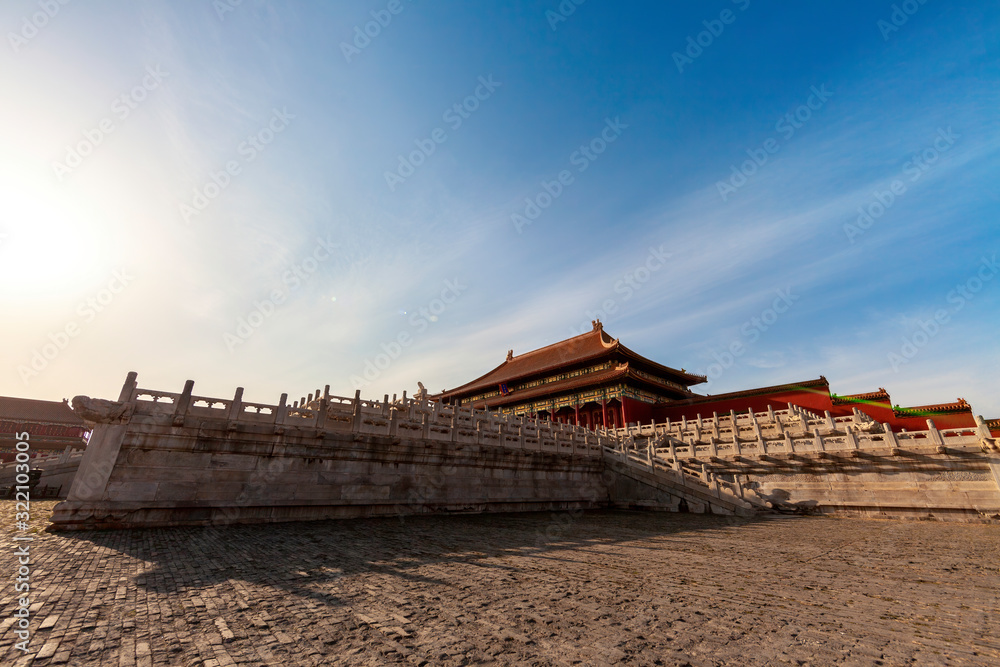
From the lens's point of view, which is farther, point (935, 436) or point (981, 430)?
point (935, 436)

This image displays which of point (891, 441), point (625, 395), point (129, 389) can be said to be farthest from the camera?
point (625, 395)

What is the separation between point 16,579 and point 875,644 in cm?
857

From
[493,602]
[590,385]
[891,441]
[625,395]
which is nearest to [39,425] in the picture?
[590,385]

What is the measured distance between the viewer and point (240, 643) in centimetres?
319

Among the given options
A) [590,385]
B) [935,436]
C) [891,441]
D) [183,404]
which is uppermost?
[590,385]

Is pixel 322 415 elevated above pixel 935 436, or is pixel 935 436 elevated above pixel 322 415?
pixel 935 436

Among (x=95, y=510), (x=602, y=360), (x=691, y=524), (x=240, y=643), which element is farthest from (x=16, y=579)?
(x=602, y=360)

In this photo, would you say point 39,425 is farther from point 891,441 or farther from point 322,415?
point 891,441

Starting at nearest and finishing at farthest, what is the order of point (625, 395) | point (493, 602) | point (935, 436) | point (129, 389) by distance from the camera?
1. point (493, 602)
2. point (129, 389)
3. point (935, 436)
4. point (625, 395)

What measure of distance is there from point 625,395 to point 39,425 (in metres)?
45.3

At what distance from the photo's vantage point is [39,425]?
3244 centimetres

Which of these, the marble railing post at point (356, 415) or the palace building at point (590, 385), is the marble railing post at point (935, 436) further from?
the marble railing post at point (356, 415)

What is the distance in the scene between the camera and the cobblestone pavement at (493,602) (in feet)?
10.0

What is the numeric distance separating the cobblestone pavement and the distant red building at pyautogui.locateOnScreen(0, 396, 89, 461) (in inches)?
1352
